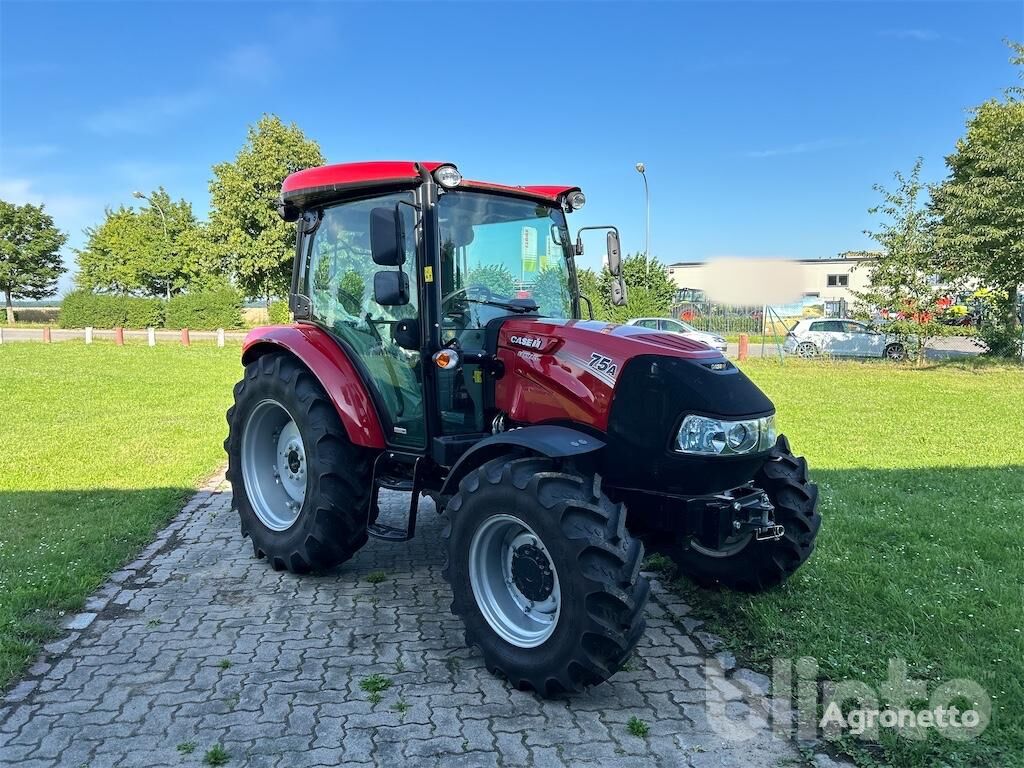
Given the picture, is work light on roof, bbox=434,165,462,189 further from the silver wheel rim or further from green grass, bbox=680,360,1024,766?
the silver wheel rim

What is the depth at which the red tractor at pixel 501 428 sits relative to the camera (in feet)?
10.4

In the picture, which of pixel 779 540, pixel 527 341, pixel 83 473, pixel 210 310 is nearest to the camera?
pixel 527 341

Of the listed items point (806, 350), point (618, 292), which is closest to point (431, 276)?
point (618, 292)

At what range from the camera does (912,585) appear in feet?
14.3

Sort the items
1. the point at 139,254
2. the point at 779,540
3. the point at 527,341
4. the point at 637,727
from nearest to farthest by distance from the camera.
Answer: the point at 637,727
the point at 527,341
the point at 779,540
the point at 139,254

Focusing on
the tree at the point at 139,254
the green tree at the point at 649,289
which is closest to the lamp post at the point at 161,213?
the tree at the point at 139,254

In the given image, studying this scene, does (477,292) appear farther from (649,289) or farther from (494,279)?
(649,289)

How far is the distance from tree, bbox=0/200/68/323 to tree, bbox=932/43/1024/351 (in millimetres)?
46349

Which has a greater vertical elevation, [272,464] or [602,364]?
[602,364]

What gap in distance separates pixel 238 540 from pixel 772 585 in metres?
3.70

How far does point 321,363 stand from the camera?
14.9 feet

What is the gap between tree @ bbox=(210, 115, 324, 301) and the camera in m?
29.8

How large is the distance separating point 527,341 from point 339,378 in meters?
1.31

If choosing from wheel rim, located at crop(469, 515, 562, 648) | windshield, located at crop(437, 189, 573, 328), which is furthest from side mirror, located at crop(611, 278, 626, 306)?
wheel rim, located at crop(469, 515, 562, 648)
